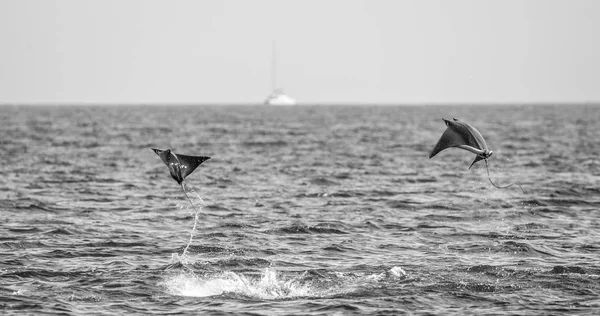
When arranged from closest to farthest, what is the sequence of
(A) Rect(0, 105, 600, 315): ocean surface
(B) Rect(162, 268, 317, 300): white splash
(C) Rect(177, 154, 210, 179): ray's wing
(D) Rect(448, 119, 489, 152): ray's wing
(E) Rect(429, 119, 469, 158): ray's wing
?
(A) Rect(0, 105, 600, 315): ocean surface → (B) Rect(162, 268, 317, 300): white splash → (C) Rect(177, 154, 210, 179): ray's wing → (D) Rect(448, 119, 489, 152): ray's wing → (E) Rect(429, 119, 469, 158): ray's wing

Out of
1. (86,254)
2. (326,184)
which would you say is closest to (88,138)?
(326,184)

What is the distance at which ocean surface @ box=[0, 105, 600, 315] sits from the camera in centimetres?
1691

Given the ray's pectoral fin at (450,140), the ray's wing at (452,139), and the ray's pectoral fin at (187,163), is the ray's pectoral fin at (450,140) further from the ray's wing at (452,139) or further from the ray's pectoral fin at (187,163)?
the ray's pectoral fin at (187,163)

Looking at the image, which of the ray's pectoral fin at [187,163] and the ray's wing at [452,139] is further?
the ray's wing at [452,139]

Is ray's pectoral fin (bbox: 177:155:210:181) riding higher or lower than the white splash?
higher

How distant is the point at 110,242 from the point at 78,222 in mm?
3551

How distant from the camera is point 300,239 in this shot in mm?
23203

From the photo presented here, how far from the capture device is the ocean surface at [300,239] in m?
16.9

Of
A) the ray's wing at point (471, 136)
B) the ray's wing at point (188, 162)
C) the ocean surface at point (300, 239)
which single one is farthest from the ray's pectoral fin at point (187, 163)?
the ray's wing at point (471, 136)

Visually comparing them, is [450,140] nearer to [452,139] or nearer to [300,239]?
[452,139]

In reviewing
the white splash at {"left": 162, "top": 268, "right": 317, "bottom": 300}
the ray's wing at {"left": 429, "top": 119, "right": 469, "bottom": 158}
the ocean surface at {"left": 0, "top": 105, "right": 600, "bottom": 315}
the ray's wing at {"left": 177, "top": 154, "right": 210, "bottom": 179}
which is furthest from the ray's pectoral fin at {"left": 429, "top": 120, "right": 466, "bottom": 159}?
the ray's wing at {"left": 177, "top": 154, "right": 210, "bottom": 179}

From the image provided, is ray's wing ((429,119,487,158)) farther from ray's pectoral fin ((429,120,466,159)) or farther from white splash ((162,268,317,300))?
white splash ((162,268,317,300))

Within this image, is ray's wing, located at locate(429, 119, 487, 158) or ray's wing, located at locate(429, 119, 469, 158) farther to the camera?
ray's wing, located at locate(429, 119, 469, 158)

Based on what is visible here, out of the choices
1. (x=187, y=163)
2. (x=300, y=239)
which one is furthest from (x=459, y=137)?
(x=300, y=239)
